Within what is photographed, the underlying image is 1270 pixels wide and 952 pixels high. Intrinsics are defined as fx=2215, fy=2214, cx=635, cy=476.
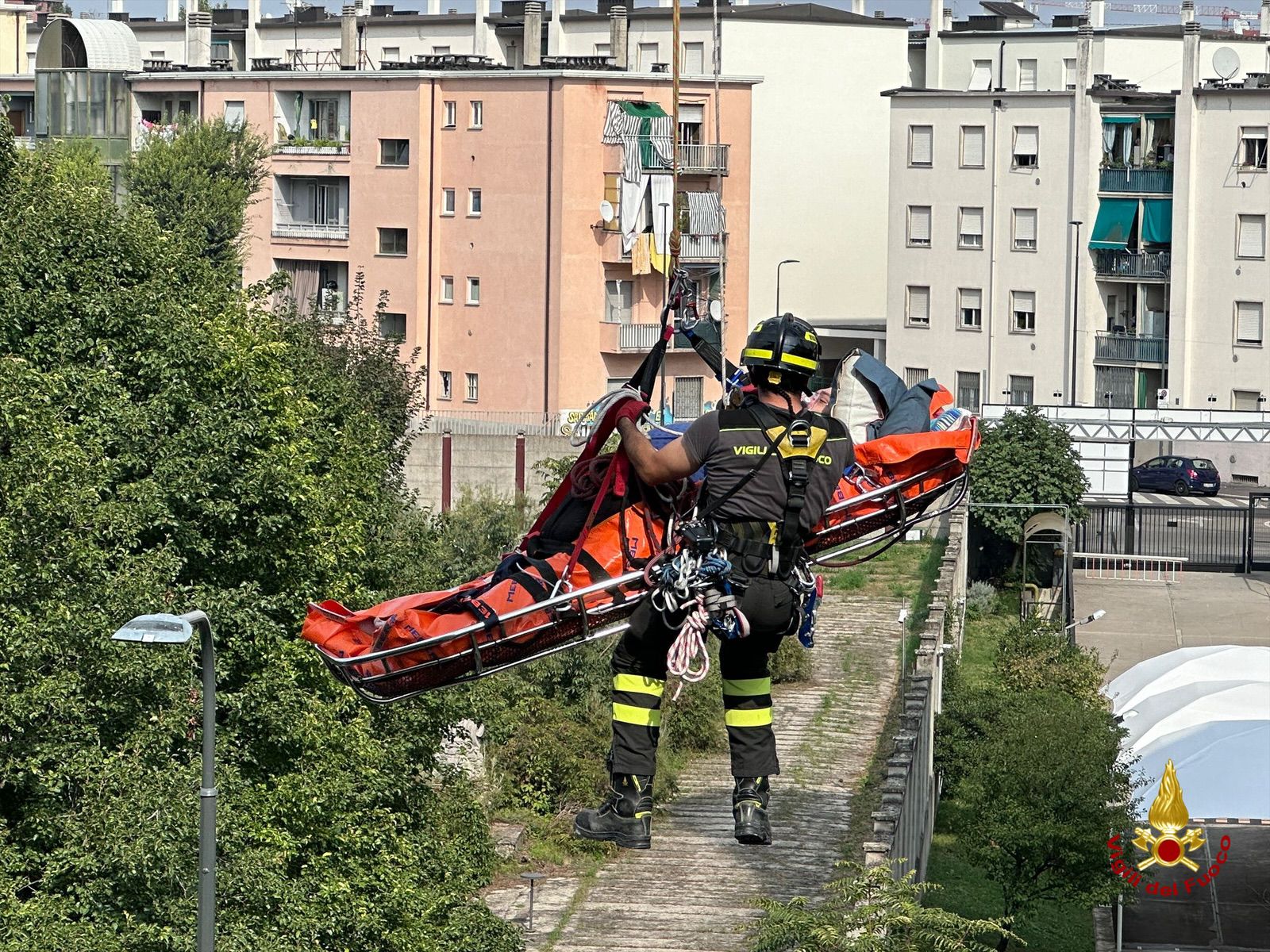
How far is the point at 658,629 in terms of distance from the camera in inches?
475

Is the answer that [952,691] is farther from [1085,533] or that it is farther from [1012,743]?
[1085,533]

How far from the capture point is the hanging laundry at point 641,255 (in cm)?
6888

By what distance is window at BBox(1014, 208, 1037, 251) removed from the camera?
74.5 meters

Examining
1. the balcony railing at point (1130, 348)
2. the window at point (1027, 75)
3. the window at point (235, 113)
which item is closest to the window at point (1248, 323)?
the balcony railing at point (1130, 348)

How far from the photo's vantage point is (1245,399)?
71.1m

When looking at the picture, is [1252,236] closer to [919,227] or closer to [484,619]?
[919,227]

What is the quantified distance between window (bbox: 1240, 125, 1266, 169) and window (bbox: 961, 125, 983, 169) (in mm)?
8697

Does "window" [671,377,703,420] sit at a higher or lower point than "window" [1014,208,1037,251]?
lower

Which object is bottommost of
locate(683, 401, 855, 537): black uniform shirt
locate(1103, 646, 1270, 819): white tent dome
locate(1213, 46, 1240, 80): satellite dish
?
locate(1103, 646, 1270, 819): white tent dome

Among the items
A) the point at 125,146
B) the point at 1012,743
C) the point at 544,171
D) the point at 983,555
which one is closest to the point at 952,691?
the point at 1012,743

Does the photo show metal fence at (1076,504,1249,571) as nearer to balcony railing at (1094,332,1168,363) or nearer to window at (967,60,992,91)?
balcony railing at (1094,332,1168,363)

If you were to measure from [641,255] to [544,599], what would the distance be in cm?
5728

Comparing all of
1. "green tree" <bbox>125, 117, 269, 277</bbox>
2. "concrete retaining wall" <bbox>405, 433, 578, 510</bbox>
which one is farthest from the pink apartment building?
"concrete retaining wall" <bbox>405, 433, 578, 510</bbox>

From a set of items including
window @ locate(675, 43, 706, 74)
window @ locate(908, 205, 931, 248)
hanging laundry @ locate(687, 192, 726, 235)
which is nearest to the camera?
hanging laundry @ locate(687, 192, 726, 235)
